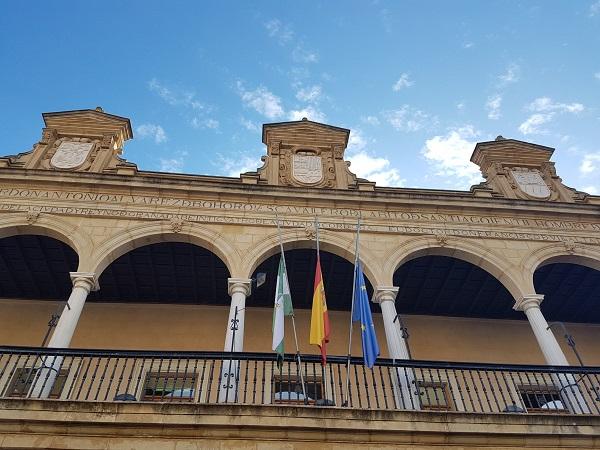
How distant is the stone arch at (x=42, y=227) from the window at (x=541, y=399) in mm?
9288

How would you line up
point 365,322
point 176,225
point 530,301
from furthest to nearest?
point 176,225
point 530,301
point 365,322

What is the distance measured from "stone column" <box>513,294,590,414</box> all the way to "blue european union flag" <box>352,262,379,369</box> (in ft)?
9.62

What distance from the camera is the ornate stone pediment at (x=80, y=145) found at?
11016 millimetres

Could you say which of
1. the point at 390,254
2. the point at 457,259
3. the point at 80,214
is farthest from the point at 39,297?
the point at 457,259

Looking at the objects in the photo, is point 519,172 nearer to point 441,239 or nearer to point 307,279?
point 441,239

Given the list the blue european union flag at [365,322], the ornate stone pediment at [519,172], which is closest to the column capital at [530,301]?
the ornate stone pediment at [519,172]

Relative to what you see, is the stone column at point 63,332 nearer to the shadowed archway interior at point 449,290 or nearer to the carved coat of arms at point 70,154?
the carved coat of arms at point 70,154

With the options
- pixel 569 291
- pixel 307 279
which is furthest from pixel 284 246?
pixel 569 291

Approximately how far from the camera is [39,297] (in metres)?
11.4

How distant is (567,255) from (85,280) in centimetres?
941

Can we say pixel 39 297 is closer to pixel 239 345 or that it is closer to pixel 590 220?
pixel 239 345

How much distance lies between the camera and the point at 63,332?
25.3 ft

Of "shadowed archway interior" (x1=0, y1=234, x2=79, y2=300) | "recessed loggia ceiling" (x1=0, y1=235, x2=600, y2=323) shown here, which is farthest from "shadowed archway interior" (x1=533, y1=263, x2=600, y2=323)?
"shadowed archway interior" (x1=0, y1=234, x2=79, y2=300)

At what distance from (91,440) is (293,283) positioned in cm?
582
